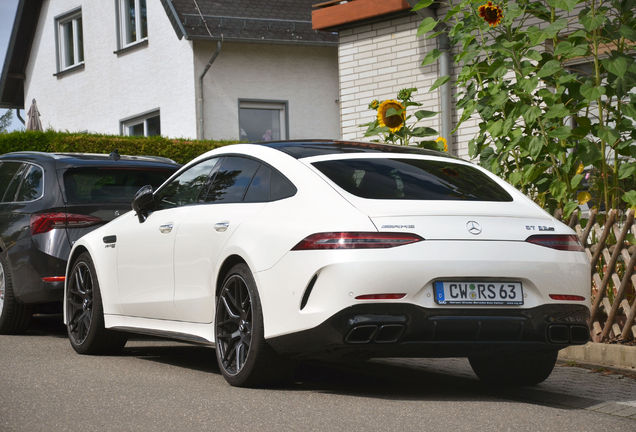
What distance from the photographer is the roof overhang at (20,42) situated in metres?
27.8

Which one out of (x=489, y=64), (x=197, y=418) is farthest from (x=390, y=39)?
(x=197, y=418)

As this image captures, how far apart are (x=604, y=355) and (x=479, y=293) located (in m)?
2.34

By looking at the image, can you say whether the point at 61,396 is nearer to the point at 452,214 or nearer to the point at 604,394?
the point at 452,214

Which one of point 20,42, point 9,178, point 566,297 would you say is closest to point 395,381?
point 566,297

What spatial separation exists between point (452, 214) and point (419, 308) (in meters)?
0.58

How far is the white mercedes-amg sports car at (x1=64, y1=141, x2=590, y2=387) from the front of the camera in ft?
16.9

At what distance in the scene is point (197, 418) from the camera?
193 inches

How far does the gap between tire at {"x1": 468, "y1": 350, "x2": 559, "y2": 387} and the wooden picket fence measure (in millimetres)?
1384

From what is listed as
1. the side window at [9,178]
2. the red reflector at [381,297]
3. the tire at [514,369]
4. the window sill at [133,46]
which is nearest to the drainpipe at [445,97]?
the side window at [9,178]

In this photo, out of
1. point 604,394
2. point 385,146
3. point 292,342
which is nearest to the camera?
point 292,342

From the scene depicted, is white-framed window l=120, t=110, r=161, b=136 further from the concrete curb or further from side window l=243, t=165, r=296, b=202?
side window l=243, t=165, r=296, b=202

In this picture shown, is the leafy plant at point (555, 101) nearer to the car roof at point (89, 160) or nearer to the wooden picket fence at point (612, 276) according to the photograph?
the wooden picket fence at point (612, 276)

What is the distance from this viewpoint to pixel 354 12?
14648 mm

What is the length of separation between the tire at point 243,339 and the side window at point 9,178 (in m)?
4.11
